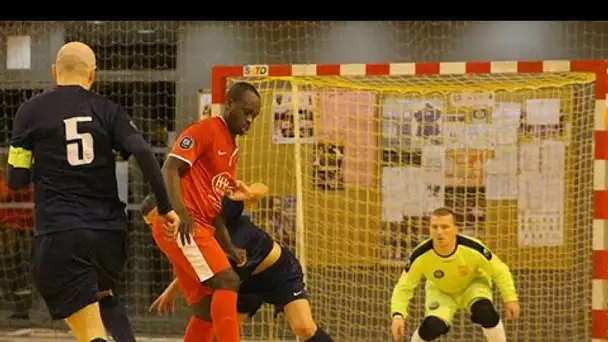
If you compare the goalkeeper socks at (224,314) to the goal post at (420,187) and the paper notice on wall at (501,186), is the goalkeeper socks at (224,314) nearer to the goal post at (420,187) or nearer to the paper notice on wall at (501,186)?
the goal post at (420,187)

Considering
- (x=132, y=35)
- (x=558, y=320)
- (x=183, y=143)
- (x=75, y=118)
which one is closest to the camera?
(x=75, y=118)

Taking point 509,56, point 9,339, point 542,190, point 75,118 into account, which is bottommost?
point 9,339

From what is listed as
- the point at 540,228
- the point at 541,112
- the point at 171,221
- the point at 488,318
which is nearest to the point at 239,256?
the point at 171,221

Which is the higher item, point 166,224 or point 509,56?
point 509,56

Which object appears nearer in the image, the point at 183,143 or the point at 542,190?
the point at 183,143

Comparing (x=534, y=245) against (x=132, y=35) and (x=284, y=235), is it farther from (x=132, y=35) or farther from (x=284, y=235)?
(x=132, y=35)

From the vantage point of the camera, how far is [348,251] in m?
7.11

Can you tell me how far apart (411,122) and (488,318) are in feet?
7.59

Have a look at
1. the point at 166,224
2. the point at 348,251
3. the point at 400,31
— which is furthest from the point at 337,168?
the point at 166,224

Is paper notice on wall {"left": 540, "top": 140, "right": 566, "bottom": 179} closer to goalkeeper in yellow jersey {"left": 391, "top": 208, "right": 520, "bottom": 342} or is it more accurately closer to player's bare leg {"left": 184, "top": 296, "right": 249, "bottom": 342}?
goalkeeper in yellow jersey {"left": 391, "top": 208, "right": 520, "bottom": 342}

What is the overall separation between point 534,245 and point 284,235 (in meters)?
1.97

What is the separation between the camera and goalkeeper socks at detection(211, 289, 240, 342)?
14.0 ft

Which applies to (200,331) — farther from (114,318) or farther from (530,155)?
(530,155)

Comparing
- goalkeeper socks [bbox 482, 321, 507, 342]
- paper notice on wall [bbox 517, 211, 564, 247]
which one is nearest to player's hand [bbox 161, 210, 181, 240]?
goalkeeper socks [bbox 482, 321, 507, 342]
